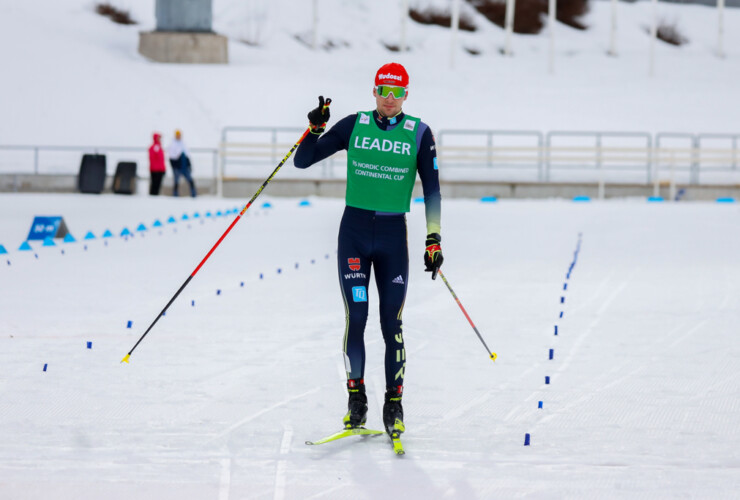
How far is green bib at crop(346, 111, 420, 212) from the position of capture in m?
5.36

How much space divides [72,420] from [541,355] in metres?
→ 3.27

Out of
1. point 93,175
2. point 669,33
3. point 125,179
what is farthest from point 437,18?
point 93,175

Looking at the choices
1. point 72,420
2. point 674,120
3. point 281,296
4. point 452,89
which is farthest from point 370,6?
point 72,420

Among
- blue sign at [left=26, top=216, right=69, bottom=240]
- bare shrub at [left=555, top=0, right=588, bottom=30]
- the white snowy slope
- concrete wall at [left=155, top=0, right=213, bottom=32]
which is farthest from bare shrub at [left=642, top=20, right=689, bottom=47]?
blue sign at [left=26, top=216, right=69, bottom=240]

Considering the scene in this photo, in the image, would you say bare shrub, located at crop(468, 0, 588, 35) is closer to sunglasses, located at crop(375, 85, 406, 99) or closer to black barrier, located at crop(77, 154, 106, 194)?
black barrier, located at crop(77, 154, 106, 194)

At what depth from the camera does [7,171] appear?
29922 millimetres

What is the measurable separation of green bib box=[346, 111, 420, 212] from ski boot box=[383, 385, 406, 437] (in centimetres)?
87

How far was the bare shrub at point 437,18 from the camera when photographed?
173 ft

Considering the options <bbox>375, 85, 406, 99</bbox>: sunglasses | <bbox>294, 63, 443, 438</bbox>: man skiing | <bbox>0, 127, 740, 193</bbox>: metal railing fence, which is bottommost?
<bbox>294, 63, 443, 438</bbox>: man skiing

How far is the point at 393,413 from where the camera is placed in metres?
5.29

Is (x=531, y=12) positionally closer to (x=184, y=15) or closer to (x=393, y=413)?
(x=184, y=15)

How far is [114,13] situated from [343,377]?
145 ft

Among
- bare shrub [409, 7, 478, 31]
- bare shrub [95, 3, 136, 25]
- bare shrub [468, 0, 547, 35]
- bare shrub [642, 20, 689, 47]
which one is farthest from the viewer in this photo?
bare shrub [468, 0, 547, 35]

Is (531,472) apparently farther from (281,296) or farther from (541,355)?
(281,296)
